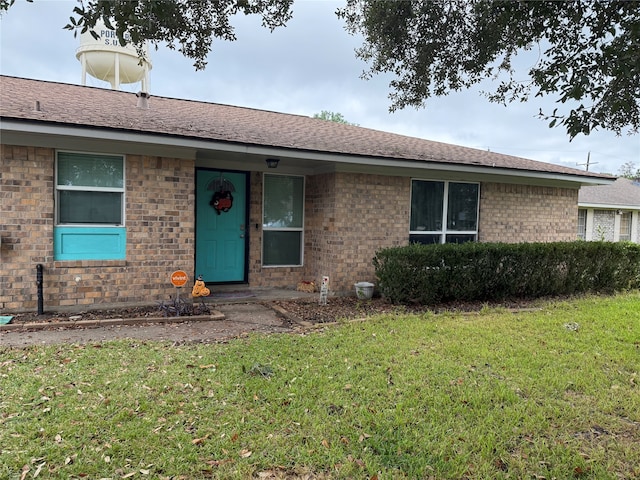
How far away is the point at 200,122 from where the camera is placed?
324 inches

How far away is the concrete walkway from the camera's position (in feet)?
18.2

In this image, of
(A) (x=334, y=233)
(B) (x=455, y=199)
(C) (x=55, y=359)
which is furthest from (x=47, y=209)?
(B) (x=455, y=199)

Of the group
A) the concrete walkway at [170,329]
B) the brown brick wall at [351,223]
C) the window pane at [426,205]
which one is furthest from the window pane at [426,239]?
the concrete walkway at [170,329]

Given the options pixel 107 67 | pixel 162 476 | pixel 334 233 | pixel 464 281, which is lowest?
pixel 162 476

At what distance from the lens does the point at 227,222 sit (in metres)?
9.01

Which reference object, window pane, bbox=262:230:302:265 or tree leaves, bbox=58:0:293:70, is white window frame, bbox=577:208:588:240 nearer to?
window pane, bbox=262:230:302:265

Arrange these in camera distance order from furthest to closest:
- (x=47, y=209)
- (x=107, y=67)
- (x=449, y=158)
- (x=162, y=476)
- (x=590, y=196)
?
(x=590, y=196) → (x=107, y=67) → (x=449, y=158) → (x=47, y=209) → (x=162, y=476)

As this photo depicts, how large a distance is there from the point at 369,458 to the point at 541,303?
21.4 feet

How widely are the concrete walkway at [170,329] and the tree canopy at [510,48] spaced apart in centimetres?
389

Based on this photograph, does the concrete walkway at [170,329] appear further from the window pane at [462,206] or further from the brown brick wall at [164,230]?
the window pane at [462,206]

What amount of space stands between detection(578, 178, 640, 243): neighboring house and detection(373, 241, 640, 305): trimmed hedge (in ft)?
31.7

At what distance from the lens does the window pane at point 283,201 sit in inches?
365

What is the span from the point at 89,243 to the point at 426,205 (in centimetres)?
657

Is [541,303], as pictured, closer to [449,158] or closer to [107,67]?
[449,158]
